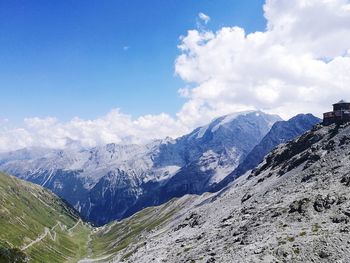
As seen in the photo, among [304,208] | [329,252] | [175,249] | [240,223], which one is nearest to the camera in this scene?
[329,252]

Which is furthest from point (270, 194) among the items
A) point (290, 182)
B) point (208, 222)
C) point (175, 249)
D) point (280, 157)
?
point (280, 157)

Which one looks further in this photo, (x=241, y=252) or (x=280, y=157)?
(x=280, y=157)

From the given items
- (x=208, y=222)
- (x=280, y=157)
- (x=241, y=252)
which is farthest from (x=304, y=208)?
(x=280, y=157)

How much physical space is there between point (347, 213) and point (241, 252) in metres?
18.6

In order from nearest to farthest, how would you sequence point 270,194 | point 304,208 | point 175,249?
point 304,208
point 175,249
point 270,194

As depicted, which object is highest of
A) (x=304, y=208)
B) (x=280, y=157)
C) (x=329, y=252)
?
(x=280, y=157)

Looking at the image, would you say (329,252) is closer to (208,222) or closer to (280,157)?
(208,222)

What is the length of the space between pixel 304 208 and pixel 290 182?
1426 inches

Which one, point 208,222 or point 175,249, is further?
point 208,222

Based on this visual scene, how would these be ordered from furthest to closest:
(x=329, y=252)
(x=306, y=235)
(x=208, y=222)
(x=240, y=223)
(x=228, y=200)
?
(x=228, y=200) < (x=208, y=222) < (x=240, y=223) < (x=306, y=235) < (x=329, y=252)

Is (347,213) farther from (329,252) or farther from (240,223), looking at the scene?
(240,223)

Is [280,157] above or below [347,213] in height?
above

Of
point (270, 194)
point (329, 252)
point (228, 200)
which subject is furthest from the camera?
point (228, 200)

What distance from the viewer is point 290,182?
116 m
